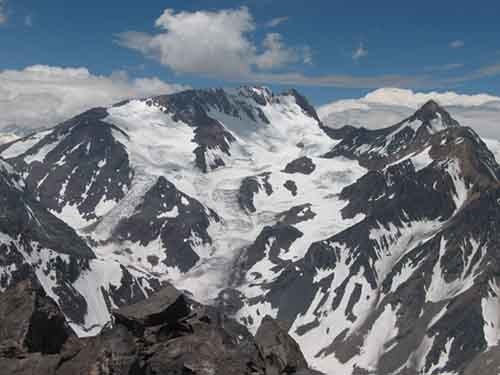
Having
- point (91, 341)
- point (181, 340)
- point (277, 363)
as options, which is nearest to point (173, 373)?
point (181, 340)

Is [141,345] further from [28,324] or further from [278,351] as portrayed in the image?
[278,351]

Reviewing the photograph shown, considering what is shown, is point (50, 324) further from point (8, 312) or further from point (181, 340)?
point (181, 340)

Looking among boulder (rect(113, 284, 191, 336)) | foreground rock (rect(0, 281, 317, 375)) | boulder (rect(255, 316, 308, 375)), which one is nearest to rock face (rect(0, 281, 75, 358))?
foreground rock (rect(0, 281, 317, 375))

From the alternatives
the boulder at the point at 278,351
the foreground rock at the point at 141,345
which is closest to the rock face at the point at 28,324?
the foreground rock at the point at 141,345

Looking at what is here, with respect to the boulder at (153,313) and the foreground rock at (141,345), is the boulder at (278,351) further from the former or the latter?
the boulder at (153,313)

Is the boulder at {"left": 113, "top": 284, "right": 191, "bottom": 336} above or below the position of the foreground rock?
above

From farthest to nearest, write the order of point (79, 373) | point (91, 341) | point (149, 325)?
point (149, 325), point (91, 341), point (79, 373)

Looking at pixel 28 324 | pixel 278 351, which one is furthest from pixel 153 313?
pixel 278 351

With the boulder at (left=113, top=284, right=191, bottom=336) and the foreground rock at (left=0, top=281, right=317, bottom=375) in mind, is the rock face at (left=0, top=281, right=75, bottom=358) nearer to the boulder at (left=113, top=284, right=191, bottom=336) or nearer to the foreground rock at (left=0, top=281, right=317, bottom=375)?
the foreground rock at (left=0, top=281, right=317, bottom=375)
